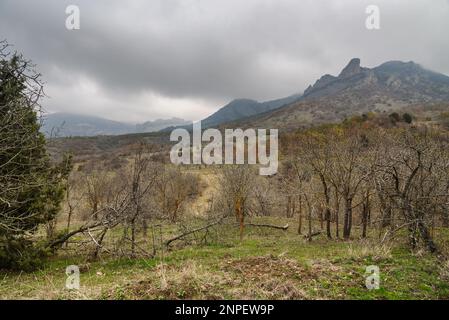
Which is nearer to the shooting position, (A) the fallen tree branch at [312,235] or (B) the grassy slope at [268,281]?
(B) the grassy slope at [268,281]

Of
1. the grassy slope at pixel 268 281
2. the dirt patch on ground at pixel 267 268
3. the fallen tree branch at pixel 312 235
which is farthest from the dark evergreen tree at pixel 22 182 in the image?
the fallen tree branch at pixel 312 235

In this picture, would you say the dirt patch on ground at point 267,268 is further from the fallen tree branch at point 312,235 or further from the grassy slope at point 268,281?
the fallen tree branch at point 312,235

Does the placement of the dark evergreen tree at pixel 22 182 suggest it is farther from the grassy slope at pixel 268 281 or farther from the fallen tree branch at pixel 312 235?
the fallen tree branch at pixel 312 235

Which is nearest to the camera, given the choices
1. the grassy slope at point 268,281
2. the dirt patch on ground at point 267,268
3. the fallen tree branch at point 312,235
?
the grassy slope at point 268,281

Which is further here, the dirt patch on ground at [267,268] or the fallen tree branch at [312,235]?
the fallen tree branch at [312,235]

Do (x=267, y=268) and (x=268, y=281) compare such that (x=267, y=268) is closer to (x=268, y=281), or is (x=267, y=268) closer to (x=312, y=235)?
(x=268, y=281)

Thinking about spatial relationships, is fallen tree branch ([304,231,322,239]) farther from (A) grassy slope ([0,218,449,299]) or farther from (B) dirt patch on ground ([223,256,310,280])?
(B) dirt patch on ground ([223,256,310,280])

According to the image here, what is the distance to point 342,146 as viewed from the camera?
22.1 meters

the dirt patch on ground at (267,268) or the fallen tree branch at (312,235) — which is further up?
the dirt patch on ground at (267,268)

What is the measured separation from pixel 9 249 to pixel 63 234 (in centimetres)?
235

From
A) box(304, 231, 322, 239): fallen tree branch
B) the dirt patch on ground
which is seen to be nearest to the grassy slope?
the dirt patch on ground

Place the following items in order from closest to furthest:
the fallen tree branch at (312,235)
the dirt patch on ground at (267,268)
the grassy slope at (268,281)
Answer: the grassy slope at (268,281)
the dirt patch on ground at (267,268)
the fallen tree branch at (312,235)

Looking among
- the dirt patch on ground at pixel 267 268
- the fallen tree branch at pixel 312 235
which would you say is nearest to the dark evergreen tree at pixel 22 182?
the dirt patch on ground at pixel 267 268

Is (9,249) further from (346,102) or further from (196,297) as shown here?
(346,102)
